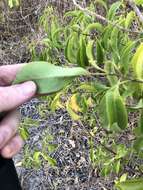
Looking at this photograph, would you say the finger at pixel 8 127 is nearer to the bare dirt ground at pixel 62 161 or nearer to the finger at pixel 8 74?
the finger at pixel 8 74

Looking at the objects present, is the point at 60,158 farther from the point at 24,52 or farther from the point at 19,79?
the point at 19,79

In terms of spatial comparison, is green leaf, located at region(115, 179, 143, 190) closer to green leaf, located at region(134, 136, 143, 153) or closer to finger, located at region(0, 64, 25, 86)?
green leaf, located at region(134, 136, 143, 153)

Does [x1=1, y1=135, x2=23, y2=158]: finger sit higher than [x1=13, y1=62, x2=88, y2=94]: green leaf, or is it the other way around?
[x1=13, y1=62, x2=88, y2=94]: green leaf

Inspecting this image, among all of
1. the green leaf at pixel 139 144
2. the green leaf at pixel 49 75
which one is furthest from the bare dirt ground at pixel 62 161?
the green leaf at pixel 49 75

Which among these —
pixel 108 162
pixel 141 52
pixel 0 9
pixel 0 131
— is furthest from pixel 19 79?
pixel 0 9

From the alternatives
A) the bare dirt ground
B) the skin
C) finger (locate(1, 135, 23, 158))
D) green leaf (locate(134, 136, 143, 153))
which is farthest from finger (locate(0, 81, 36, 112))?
the bare dirt ground

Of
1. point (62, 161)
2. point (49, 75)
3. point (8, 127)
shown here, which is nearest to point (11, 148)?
point (8, 127)

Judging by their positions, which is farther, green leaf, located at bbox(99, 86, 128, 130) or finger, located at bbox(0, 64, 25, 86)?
finger, located at bbox(0, 64, 25, 86)

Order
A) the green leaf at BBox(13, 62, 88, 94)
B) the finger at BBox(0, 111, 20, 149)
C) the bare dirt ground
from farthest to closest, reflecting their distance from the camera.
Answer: the bare dirt ground, the finger at BBox(0, 111, 20, 149), the green leaf at BBox(13, 62, 88, 94)
